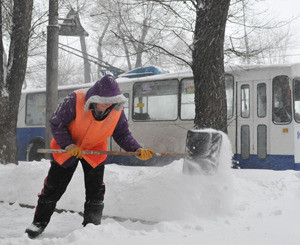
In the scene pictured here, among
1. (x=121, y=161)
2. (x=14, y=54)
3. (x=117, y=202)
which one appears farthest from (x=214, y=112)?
(x=121, y=161)

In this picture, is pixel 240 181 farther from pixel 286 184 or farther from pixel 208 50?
pixel 208 50

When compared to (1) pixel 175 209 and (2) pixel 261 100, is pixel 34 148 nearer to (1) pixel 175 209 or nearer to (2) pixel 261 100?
(2) pixel 261 100

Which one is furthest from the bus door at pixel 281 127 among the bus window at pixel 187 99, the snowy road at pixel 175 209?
the snowy road at pixel 175 209

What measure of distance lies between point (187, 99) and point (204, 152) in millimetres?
5908

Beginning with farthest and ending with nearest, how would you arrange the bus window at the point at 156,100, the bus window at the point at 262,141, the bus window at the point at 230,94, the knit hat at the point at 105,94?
the bus window at the point at 156,100 → the bus window at the point at 230,94 → the bus window at the point at 262,141 → the knit hat at the point at 105,94

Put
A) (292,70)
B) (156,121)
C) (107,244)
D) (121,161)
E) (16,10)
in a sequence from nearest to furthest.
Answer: (107,244), (16,10), (292,70), (156,121), (121,161)

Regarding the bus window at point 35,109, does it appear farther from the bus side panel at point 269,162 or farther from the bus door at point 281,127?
the bus door at point 281,127

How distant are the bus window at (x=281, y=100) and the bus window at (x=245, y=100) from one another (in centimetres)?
60


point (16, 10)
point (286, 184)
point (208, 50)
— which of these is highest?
point (16, 10)

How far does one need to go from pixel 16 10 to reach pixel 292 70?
6.11m

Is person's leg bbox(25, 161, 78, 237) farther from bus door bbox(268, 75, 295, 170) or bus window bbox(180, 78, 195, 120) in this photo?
bus window bbox(180, 78, 195, 120)

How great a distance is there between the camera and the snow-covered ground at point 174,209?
353cm

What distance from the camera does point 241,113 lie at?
981cm

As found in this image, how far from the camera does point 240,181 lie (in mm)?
5566
